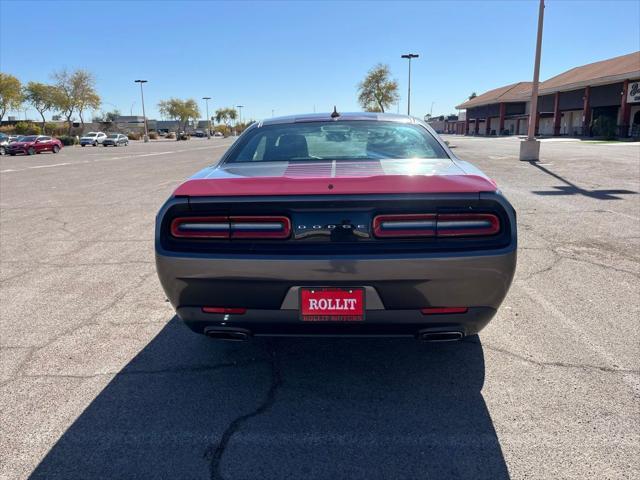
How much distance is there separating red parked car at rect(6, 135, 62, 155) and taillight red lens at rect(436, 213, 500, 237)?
40.8 meters

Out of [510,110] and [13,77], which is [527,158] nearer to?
[510,110]

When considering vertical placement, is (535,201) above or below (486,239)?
below

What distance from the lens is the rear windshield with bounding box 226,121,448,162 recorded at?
11.5 feet

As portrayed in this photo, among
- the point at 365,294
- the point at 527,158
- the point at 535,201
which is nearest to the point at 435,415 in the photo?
the point at 365,294

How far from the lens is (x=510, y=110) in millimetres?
69875

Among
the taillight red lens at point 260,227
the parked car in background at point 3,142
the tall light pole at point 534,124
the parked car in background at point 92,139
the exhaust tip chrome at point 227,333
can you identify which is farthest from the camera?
the parked car in background at point 92,139

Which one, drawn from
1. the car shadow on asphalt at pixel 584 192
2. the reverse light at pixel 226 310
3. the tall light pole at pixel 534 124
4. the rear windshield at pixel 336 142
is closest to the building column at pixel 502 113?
the tall light pole at pixel 534 124

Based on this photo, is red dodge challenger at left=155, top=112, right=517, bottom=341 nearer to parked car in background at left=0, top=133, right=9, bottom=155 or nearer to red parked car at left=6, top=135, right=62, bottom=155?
red parked car at left=6, top=135, right=62, bottom=155

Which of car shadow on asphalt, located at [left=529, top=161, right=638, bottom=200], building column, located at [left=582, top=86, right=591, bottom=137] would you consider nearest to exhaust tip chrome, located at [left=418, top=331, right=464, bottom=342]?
car shadow on asphalt, located at [left=529, top=161, right=638, bottom=200]

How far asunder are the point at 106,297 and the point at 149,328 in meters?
0.97

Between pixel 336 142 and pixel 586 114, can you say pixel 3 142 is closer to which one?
pixel 336 142

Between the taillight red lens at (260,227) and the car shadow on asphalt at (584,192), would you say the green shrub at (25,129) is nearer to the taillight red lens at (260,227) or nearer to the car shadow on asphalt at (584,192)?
the car shadow on asphalt at (584,192)

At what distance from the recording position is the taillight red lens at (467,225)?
2.44 metres

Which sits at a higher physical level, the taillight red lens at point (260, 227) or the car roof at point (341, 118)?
the car roof at point (341, 118)
